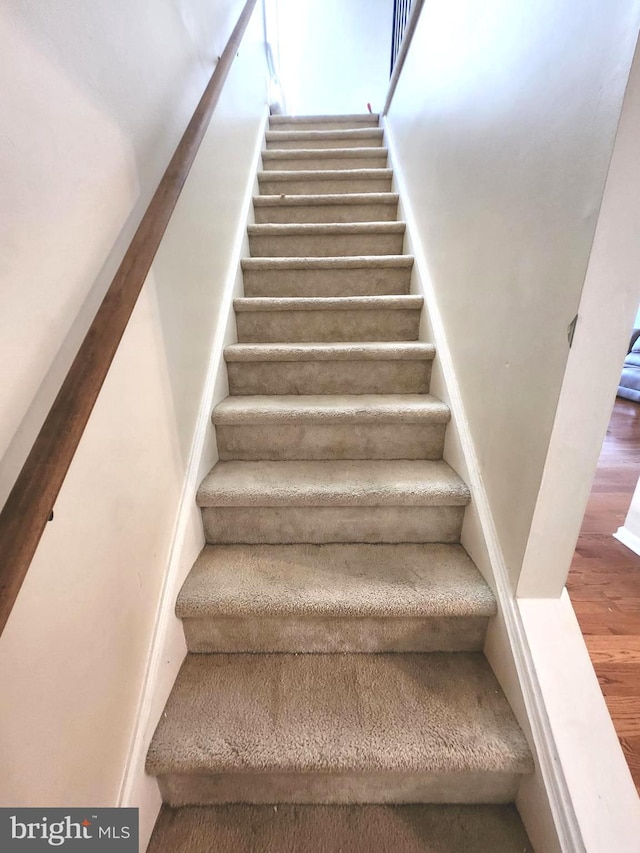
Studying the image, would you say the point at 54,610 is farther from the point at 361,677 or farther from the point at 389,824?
the point at 389,824

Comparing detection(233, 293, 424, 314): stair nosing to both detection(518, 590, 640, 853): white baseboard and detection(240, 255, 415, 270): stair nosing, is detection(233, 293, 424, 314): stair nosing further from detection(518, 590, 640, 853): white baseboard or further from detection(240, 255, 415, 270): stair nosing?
detection(518, 590, 640, 853): white baseboard

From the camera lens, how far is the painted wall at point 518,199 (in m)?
0.64

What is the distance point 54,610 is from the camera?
0.56m

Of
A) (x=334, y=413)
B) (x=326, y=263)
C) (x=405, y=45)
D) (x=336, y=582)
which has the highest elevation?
(x=405, y=45)

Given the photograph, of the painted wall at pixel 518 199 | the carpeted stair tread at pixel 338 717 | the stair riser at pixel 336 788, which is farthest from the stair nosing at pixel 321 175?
the stair riser at pixel 336 788

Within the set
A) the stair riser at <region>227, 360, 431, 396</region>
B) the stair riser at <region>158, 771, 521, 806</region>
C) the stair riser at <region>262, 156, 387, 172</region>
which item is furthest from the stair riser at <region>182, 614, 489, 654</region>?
the stair riser at <region>262, 156, 387, 172</region>

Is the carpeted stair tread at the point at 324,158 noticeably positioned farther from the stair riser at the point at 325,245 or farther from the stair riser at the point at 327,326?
the stair riser at the point at 327,326

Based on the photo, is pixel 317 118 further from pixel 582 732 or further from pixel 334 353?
pixel 582 732

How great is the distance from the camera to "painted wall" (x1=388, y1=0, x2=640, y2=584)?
639 millimetres

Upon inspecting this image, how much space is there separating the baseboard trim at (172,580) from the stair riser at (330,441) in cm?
14

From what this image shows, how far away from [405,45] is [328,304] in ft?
5.73

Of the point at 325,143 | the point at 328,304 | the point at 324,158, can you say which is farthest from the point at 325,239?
the point at 325,143

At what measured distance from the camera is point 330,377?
1.44 m

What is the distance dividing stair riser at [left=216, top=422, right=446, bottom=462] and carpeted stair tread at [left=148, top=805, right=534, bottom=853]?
0.88m
